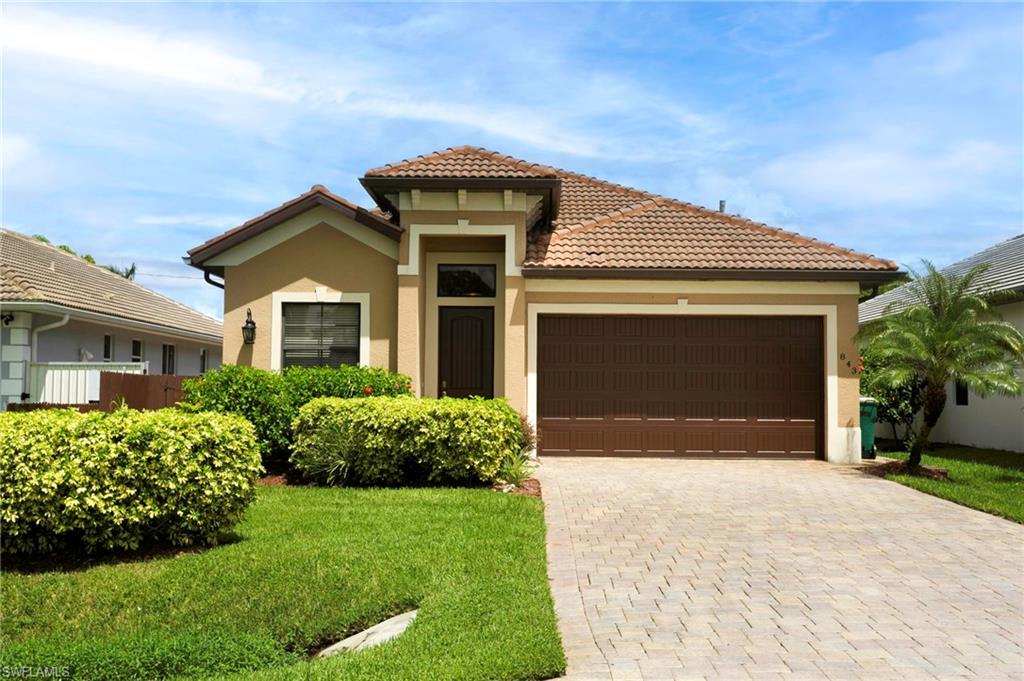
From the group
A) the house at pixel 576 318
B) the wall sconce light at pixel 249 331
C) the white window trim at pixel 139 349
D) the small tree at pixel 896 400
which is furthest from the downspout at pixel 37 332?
the small tree at pixel 896 400

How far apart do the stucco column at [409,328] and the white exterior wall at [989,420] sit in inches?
462

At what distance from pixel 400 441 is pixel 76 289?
13745 millimetres

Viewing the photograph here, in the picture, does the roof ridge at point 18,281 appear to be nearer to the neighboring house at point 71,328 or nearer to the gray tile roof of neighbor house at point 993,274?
the neighboring house at point 71,328

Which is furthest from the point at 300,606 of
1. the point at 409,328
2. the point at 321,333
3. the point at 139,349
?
the point at 139,349

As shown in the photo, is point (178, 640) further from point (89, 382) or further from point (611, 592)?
point (89, 382)

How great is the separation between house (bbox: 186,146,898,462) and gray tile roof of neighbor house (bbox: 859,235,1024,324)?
4.80 ft

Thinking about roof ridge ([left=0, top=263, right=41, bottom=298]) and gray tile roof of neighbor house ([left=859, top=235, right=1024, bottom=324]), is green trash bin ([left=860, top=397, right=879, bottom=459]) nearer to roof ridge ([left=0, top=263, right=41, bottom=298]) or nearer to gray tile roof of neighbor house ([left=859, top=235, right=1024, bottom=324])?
gray tile roof of neighbor house ([left=859, top=235, right=1024, bottom=324])

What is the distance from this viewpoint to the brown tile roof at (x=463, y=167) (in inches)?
544

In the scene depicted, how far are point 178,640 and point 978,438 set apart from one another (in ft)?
56.3

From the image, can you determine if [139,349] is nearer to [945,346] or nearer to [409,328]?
[409,328]

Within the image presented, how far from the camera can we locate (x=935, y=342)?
12750 mm

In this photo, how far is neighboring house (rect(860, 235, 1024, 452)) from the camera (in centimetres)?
1578

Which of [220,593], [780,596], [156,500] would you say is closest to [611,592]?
[780,596]
